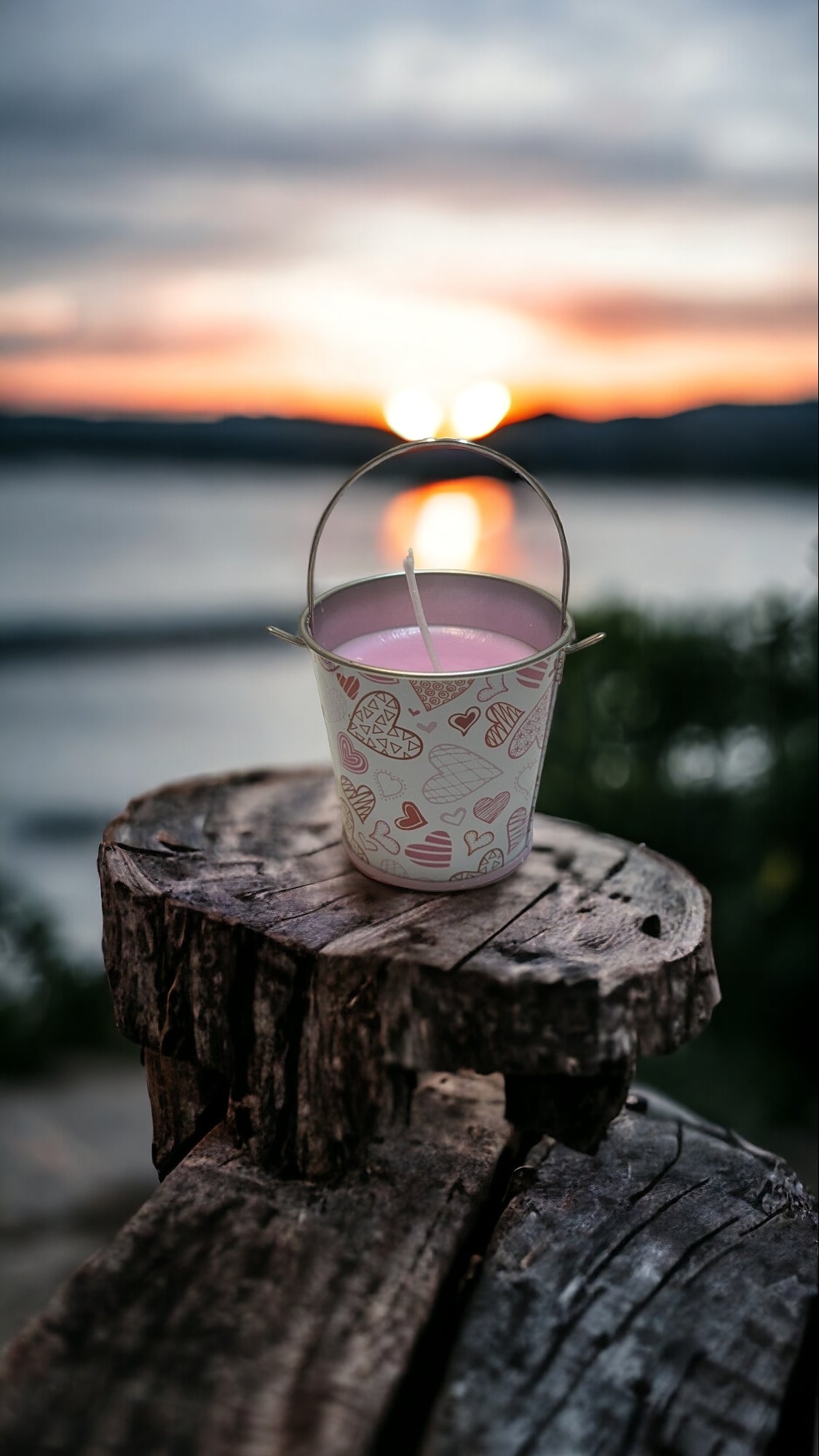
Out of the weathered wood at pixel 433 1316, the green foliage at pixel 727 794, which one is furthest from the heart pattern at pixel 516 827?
the green foliage at pixel 727 794

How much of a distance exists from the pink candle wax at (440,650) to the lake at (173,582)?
990 millimetres

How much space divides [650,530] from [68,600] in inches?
48.7

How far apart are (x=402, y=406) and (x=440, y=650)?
100cm

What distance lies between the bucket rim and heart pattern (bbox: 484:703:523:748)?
A: 0.11ft

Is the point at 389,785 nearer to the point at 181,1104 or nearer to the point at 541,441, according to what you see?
the point at 181,1104

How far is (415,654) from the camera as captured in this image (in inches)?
37.0

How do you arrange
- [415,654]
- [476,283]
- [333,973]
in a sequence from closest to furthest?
[333,973]
[415,654]
[476,283]

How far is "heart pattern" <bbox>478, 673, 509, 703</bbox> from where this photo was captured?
0.81m

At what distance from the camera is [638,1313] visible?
0.73m

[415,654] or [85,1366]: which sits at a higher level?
[415,654]

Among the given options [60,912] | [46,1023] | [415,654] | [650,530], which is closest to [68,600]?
[60,912]

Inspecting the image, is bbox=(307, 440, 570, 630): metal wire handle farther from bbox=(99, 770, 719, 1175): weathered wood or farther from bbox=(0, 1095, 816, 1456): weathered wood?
bbox=(0, 1095, 816, 1456): weathered wood

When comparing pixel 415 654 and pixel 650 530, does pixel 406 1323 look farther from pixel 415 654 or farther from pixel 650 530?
pixel 650 530

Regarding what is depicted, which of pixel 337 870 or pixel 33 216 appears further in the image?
pixel 33 216
